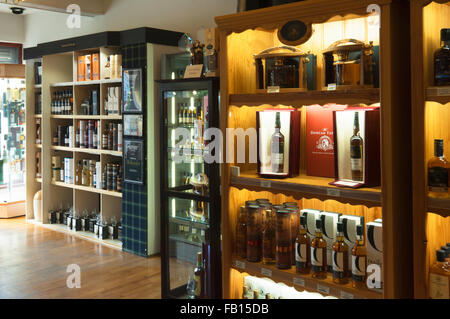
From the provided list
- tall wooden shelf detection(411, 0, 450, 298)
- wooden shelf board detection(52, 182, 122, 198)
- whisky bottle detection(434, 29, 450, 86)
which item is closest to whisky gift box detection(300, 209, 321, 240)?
tall wooden shelf detection(411, 0, 450, 298)

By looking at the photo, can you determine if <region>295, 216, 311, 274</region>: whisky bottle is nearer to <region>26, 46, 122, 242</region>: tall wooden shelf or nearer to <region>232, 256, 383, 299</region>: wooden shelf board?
<region>232, 256, 383, 299</region>: wooden shelf board

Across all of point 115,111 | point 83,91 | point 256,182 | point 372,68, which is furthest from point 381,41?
point 83,91

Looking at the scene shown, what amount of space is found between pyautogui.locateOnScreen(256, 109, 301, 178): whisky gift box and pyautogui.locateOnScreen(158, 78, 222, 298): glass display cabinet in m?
0.52

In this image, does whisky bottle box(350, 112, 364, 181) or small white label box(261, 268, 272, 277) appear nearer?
whisky bottle box(350, 112, 364, 181)

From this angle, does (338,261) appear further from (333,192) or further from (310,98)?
(310,98)

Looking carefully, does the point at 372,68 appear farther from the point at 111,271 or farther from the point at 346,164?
the point at 111,271

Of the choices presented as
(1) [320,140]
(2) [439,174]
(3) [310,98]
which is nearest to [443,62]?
(2) [439,174]

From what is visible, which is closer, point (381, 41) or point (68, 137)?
point (381, 41)

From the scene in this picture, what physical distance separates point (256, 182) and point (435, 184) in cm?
97

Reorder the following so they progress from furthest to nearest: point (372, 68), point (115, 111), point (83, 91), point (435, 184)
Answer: point (83, 91), point (115, 111), point (372, 68), point (435, 184)

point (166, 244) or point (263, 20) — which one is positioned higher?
point (263, 20)

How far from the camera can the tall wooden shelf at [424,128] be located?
6.92 feet

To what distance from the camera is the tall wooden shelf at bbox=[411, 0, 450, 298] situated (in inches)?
83.0

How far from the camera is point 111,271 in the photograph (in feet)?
15.3
